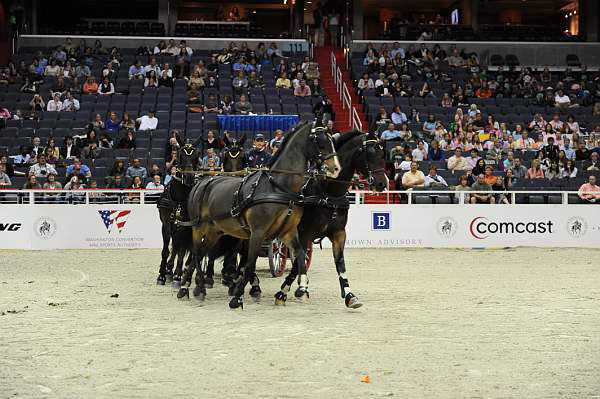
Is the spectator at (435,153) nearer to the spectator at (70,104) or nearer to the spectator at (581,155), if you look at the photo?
the spectator at (581,155)

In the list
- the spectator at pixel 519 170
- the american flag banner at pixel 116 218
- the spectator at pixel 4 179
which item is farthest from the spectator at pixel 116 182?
the spectator at pixel 519 170

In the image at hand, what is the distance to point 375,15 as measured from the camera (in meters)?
45.3

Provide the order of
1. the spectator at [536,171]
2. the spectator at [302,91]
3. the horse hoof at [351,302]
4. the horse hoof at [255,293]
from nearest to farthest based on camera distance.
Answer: the horse hoof at [351,302] < the horse hoof at [255,293] < the spectator at [536,171] < the spectator at [302,91]

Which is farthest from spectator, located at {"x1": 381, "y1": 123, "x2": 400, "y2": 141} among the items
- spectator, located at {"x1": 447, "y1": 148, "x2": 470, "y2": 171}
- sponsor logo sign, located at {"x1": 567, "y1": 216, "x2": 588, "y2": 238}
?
Result: sponsor logo sign, located at {"x1": 567, "y1": 216, "x2": 588, "y2": 238}

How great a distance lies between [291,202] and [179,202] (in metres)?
2.93

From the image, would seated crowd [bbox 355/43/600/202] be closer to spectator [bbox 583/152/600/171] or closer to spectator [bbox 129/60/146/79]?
spectator [bbox 583/152/600/171]

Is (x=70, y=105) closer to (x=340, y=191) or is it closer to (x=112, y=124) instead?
(x=112, y=124)

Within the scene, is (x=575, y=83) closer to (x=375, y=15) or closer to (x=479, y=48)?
(x=479, y=48)

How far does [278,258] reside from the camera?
48.2 ft

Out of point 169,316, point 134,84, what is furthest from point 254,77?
point 169,316

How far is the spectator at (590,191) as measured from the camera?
20625 millimetres

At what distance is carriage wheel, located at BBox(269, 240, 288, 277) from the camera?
47.3ft

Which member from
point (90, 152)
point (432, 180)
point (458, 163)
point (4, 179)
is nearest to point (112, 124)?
point (90, 152)

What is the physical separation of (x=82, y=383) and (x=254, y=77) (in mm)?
22545
